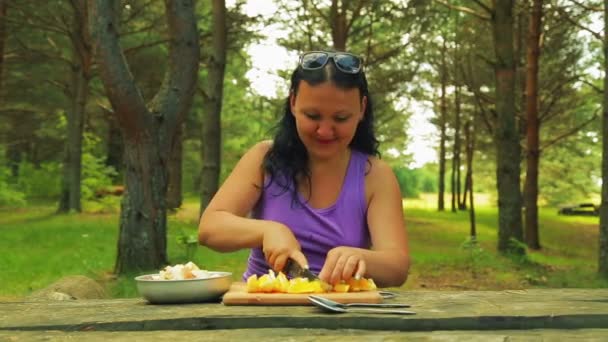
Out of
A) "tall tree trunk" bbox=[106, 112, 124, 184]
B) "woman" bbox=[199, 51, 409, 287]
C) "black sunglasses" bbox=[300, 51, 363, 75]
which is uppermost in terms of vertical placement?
"tall tree trunk" bbox=[106, 112, 124, 184]

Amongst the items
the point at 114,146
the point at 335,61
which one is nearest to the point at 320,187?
the point at 335,61

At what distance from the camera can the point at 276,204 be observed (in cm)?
252

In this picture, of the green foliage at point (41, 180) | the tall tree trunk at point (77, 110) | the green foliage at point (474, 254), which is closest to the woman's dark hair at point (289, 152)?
the green foliage at point (474, 254)

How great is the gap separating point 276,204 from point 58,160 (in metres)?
27.7

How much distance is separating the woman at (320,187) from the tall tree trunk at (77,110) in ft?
44.1

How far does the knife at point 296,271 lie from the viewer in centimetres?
195

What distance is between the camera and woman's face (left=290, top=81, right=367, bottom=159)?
2.19 m

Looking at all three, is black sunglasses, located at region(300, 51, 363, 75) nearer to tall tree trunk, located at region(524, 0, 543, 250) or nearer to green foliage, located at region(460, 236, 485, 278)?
green foliage, located at region(460, 236, 485, 278)

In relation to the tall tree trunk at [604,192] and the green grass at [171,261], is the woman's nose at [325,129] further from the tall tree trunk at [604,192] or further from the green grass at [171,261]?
the tall tree trunk at [604,192]

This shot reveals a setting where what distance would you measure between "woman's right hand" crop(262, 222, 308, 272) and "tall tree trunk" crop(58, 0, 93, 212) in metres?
13.9

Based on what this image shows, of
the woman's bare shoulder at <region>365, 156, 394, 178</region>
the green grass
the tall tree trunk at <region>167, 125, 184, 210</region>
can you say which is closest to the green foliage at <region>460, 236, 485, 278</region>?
the green grass

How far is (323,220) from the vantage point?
2.45 meters

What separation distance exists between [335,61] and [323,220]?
57 cm

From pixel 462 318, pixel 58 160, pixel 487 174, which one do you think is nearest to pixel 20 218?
pixel 58 160
